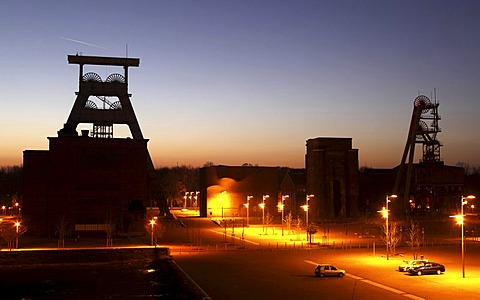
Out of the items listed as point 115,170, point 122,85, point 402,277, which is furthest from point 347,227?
point 402,277

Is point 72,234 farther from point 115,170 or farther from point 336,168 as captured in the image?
point 336,168

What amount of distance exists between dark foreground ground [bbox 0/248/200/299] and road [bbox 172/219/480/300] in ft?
5.74

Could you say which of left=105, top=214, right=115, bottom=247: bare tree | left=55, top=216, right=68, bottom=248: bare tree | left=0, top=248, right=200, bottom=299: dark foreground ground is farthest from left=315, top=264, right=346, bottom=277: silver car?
left=55, top=216, right=68, bottom=248: bare tree

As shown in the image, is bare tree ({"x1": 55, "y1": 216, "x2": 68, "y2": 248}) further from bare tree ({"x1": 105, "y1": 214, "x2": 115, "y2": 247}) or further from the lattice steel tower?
the lattice steel tower

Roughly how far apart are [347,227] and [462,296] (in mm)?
48451

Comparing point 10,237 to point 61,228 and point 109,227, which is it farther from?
point 109,227

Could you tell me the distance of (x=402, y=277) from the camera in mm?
36594

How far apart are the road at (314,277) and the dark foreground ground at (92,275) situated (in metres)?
1.75

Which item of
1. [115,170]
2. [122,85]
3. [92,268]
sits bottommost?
[92,268]

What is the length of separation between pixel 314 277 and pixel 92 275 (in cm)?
1687

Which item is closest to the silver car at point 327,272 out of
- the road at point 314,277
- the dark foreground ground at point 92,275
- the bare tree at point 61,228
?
the road at point 314,277

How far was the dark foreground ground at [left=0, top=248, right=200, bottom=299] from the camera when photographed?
116ft

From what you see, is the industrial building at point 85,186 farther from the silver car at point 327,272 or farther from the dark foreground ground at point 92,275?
the silver car at point 327,272

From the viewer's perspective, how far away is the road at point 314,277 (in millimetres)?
31688
